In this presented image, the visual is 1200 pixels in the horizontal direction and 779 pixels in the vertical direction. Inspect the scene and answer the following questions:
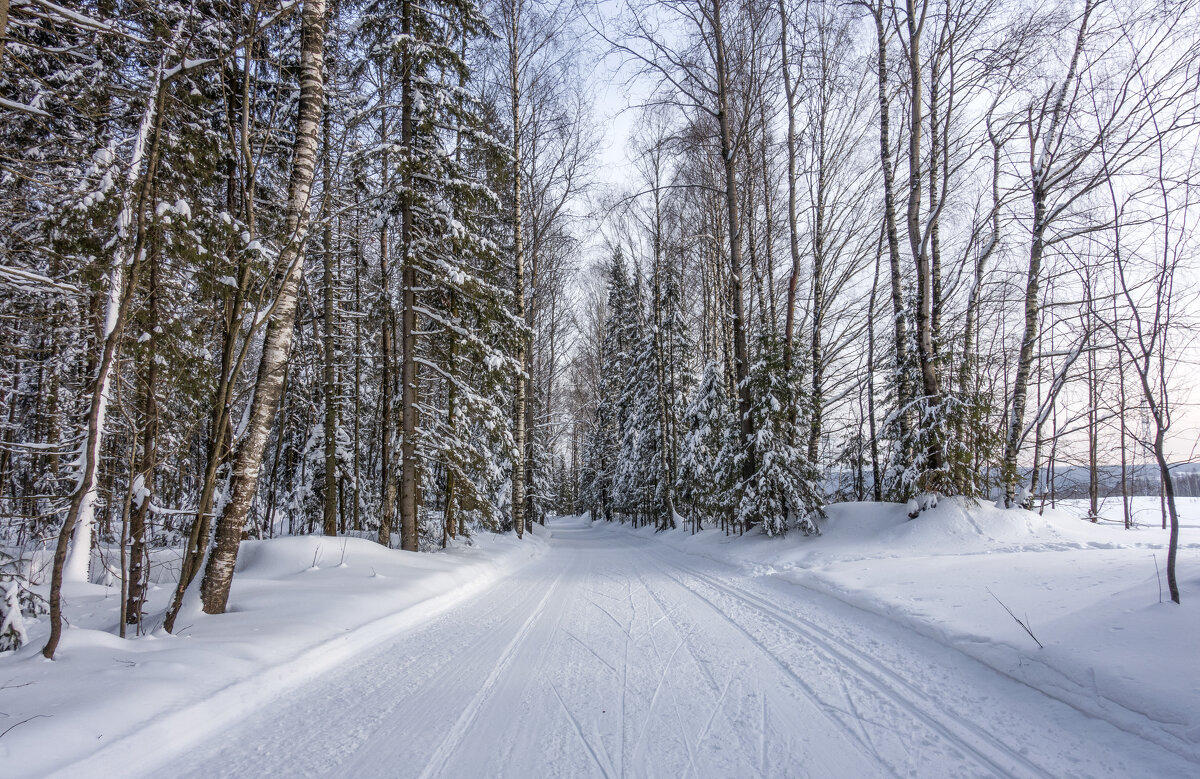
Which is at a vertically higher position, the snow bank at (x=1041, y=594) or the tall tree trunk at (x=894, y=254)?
the tall tree trunk at (x=894, y=254)

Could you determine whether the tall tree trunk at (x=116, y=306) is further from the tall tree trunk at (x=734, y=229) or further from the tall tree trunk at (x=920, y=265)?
the tall tree trunk at (x=920, y=265)

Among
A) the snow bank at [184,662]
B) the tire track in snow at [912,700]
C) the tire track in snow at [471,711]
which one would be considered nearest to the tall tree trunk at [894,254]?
the tire track in snow at [912,700]

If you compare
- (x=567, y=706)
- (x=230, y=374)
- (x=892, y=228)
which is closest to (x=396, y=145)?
(x=230, y=374)

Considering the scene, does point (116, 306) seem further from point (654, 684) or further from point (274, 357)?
point (654, 684)

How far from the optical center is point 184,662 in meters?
3.24

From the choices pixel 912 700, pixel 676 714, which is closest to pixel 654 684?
pixel 676 714

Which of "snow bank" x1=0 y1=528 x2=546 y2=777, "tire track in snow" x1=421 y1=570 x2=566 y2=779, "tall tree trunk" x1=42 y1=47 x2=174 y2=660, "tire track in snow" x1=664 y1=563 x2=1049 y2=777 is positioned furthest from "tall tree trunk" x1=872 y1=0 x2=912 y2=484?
"tall tree trunk" x1=42 y1=47 x2=174 y2=660

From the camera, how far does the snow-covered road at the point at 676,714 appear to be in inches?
90.8

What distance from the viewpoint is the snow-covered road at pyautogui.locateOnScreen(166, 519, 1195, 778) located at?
2307mm

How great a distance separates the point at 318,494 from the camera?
1521cm

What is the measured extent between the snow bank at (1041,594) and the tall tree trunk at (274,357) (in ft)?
20.6

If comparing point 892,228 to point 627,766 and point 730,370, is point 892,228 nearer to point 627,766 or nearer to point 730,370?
point 730,370

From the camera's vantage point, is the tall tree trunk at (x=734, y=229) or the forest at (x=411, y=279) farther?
the tall tree trunk at (x=734, y=229)

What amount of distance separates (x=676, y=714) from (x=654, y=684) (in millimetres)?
492
